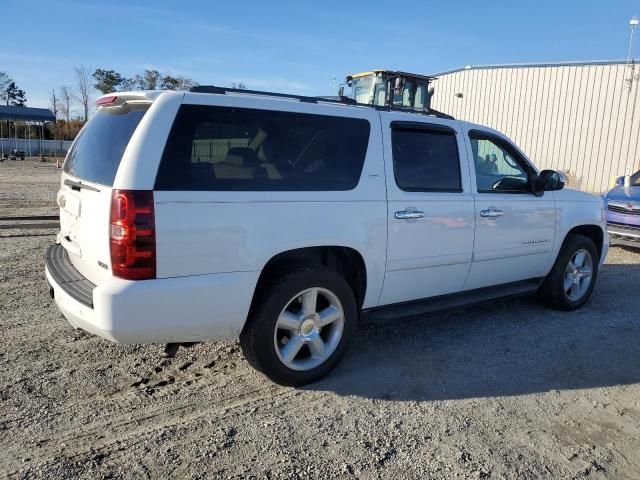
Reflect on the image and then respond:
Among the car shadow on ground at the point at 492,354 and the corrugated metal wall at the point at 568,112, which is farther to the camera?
the corrugated metal wall at the point at 568,112

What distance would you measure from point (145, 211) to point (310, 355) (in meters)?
1.63

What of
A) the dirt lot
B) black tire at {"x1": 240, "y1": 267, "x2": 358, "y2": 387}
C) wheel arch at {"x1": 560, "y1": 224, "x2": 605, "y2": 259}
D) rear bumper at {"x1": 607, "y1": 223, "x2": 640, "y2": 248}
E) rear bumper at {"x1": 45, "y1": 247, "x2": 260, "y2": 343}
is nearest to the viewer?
the dirt lot

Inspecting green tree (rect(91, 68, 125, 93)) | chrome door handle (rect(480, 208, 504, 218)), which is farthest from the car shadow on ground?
green tree (rect(91, 68, 125, 93))

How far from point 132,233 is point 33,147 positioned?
5089 centimetres

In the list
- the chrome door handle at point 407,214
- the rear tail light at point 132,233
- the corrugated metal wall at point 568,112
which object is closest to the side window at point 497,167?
the chrome door handle at point 407,214

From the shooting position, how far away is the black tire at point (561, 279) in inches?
220

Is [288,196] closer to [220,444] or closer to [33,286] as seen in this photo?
[220,444]

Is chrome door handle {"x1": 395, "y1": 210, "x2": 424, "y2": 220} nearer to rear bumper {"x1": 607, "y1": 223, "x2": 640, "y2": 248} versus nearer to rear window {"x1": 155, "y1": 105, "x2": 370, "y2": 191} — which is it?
rear window {"x1": 155, "y1": 105, "x2": 370, "y2": 191}

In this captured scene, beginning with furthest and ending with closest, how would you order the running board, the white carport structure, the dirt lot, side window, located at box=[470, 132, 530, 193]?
the white carport structure < side window, located at box=[470, 132, 530, 193] < the running board < the dirt lot

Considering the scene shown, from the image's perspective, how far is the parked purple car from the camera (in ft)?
28.4

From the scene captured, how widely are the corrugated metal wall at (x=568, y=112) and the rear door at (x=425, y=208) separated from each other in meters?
17.9

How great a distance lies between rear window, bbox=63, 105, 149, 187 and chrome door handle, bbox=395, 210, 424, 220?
1933 mm

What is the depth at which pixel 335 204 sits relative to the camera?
369cm

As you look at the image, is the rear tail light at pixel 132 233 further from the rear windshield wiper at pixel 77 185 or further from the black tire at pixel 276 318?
the black tire at pixel 276 318
